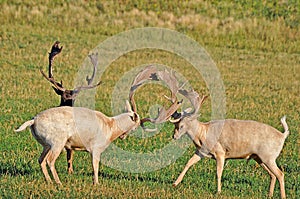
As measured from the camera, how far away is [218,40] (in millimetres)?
37375

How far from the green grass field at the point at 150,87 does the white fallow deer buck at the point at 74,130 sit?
453 millimetres

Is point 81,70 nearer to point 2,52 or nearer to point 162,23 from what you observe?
point 2,52

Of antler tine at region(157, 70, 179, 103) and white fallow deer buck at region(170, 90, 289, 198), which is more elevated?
antler tine at region(157, 70, 179, 103)

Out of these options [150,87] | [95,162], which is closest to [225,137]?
[95,162]

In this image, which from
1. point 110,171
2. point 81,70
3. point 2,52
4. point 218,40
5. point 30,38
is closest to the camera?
point 110,171

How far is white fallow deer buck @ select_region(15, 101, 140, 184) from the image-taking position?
1062 centimetres

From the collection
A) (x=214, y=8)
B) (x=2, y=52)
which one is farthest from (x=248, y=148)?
(x=214, y=8)

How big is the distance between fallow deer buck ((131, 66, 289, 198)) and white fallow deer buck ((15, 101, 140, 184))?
523 mm

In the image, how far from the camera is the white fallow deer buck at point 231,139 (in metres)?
11.2

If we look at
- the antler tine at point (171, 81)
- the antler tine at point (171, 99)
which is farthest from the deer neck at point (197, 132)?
the antler tine at point (171, 81)

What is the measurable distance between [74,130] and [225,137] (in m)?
2.43

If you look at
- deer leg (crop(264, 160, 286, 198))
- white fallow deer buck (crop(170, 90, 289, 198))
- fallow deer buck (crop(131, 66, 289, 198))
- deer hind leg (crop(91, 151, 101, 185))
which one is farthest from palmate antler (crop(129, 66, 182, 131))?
deer leg (crop(264, 160, 286, 198))

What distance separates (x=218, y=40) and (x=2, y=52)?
A: 12.8 metres

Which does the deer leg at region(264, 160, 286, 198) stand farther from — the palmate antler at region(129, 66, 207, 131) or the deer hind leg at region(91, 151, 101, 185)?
the deer hind leg at region(91, 151, 101, 185)
